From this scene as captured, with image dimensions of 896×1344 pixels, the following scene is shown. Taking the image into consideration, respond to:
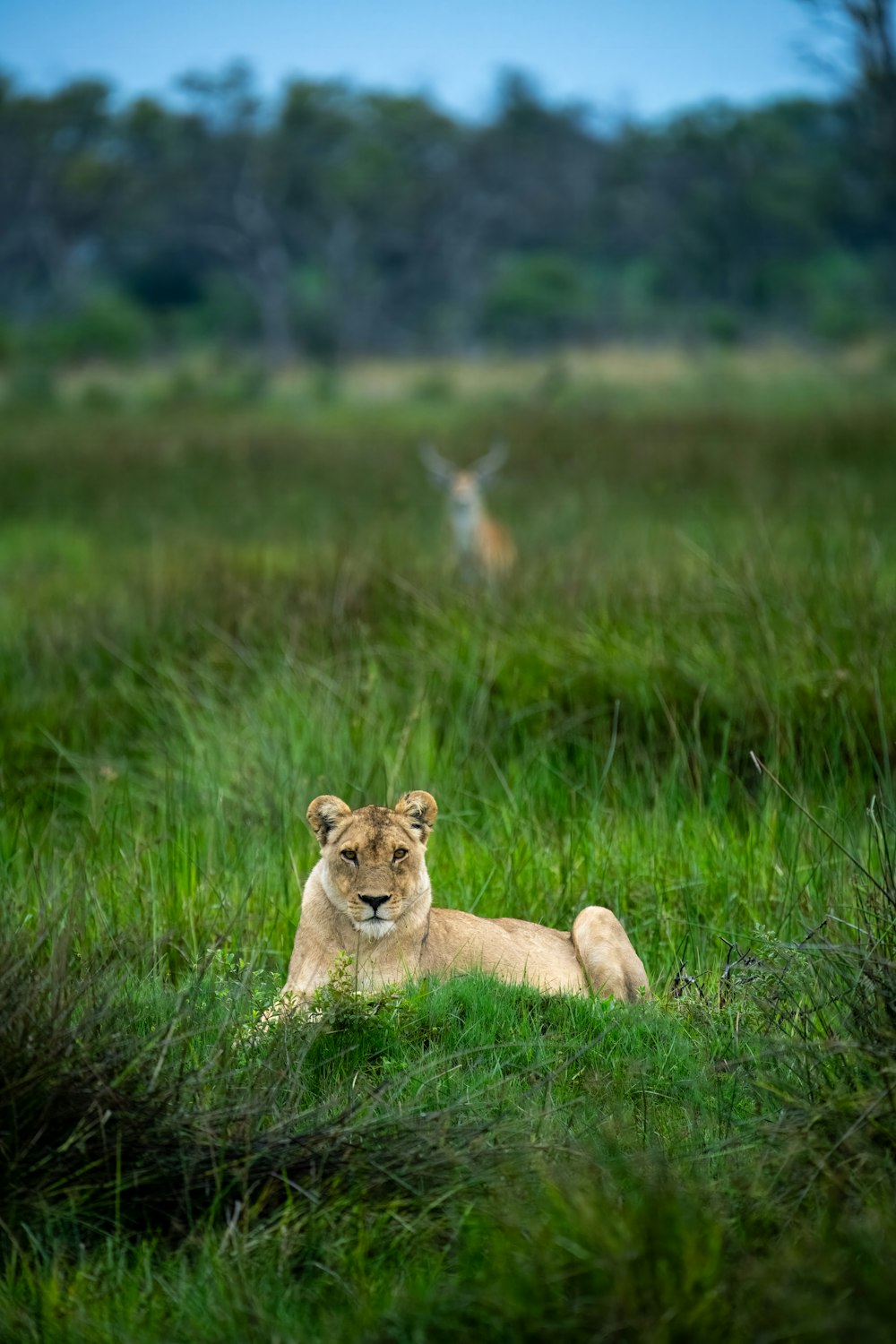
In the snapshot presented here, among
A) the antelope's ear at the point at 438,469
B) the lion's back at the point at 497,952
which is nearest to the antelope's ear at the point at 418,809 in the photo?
the lion's back at the point at 497,952

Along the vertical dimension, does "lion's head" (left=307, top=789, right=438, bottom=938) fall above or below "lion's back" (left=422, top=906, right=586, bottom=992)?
above

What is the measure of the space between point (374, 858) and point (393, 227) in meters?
55.3

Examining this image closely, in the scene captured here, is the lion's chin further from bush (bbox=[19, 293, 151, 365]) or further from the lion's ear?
bush (bbox=[19, 293, 151, 365])

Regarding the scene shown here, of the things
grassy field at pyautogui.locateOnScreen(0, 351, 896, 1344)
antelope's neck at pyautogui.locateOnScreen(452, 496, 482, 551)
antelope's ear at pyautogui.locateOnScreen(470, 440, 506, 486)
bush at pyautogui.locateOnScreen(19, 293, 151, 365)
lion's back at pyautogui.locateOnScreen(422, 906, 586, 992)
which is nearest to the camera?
grassy field at pyautogui.locateOnScreen(0, 351, 896, 1344)

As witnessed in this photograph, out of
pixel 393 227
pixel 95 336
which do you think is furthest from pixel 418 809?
pixel 393 227

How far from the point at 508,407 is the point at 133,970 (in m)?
20.7

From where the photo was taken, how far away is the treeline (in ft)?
171

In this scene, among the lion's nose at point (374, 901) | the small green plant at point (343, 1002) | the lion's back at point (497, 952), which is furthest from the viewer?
the lion's back at point (497, 952)

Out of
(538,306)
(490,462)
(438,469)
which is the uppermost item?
(438,469)

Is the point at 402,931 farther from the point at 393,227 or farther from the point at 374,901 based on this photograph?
the point at 393,227

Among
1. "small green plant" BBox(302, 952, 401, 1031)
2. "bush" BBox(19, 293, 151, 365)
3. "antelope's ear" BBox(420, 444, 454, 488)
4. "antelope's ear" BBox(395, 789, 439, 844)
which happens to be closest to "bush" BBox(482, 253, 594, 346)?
"bush" BBox(19, 293, 151, 365)

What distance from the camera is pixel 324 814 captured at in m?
4.27

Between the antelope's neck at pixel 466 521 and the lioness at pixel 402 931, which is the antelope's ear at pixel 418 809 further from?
the antelope's neck at pixel 466 521

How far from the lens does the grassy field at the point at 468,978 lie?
109 inches
